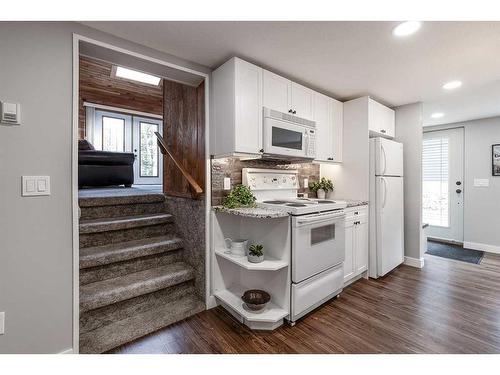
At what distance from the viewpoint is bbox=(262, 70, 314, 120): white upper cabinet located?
236 cm

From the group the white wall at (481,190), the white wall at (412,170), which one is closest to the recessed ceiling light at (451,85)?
the white wall at (412,170)

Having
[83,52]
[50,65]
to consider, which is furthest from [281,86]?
[50,65]

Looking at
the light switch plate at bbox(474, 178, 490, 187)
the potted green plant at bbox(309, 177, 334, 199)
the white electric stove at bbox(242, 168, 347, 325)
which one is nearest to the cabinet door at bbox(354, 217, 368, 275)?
the white electric stove at bbox(242, 168, 347, 325)

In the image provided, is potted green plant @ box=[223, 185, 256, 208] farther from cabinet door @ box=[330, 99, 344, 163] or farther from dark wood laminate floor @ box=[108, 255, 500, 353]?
cabinet door @ box=[330, 99, 344, 163]

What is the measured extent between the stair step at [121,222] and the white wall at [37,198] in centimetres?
77

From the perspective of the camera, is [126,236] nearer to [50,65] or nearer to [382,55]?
[50,65]

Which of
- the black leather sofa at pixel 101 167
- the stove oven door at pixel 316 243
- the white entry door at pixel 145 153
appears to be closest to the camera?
the stove oven door at pixel 316 243

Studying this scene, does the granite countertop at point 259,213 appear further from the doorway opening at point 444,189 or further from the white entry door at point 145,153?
the white entry door at point 145,153

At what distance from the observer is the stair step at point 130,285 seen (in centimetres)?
195

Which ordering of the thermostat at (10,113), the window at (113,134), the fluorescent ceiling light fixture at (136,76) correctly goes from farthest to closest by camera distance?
the window at (113,134) → the fluorescent ceiling light fixture at (136,76) → the thermostat at (10,113)

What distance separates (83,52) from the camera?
185cm

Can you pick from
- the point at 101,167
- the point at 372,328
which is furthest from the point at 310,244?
the point at 101,167

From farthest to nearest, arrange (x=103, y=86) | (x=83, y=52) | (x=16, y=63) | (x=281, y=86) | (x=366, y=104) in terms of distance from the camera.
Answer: (x=103, y=86)
(x=366, y=104)
(x=281, y=86)
(x=83, y=52)
(x=16, y=63)

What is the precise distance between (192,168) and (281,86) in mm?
1258
